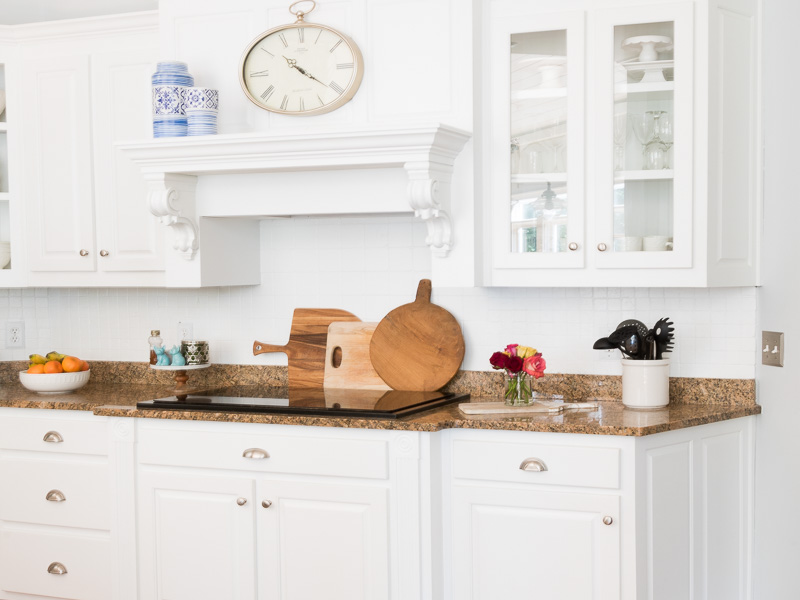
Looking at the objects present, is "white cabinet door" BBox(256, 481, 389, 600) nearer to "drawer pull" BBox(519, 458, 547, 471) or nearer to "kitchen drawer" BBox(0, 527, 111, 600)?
"drawer pull" BBox(519, 458, 547, 471)

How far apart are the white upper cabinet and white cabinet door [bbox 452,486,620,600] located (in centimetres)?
74

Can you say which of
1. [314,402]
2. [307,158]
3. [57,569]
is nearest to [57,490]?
[57,569]

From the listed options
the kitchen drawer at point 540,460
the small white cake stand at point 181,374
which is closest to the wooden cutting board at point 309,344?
the small white cake stand at point 181,374

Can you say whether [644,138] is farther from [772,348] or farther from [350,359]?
[350,359]

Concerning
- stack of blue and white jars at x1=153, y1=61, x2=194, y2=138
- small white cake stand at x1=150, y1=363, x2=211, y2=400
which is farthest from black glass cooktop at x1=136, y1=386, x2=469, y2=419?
stack of blue and white jars at x1=153, y1=61, x2=194, y2=138

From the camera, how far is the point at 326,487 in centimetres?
297

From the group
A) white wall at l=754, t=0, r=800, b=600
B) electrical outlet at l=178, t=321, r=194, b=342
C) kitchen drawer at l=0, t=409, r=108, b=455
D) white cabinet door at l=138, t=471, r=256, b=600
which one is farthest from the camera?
electrical outlet at l=178, t=321, r=194, b=342

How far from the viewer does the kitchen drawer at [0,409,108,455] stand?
3322mm

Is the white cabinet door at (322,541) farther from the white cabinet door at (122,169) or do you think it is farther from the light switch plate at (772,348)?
the light switch plate at (772,348)

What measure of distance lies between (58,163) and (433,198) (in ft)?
5.48

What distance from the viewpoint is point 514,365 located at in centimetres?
302

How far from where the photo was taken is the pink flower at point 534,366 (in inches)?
119

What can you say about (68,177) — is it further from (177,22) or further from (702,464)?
(702,464)

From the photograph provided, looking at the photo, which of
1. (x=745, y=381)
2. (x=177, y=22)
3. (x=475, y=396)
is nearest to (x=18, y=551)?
(x=475, y=396)
